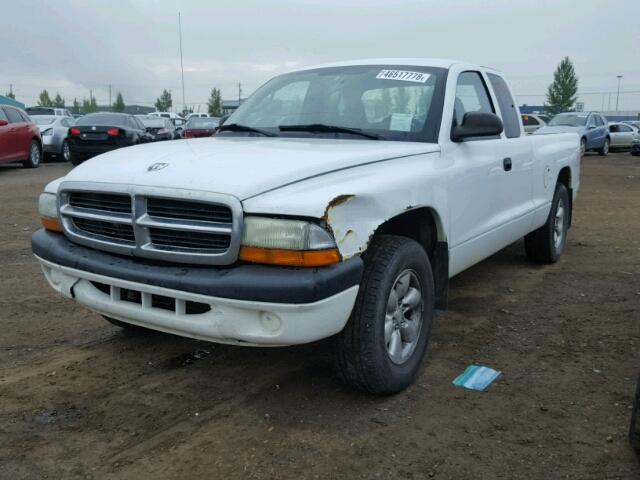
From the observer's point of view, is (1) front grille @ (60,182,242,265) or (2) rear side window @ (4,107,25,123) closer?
(1) front grille @ (60,182,242,265)

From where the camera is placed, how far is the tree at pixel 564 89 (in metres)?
66.9

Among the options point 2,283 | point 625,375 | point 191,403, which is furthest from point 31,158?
point 625,375

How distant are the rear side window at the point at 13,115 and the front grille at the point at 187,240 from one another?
13.0 metres

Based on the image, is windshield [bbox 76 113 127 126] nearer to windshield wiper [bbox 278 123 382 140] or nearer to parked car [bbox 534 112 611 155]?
windshield wiper [bbox 278 123 382 140]

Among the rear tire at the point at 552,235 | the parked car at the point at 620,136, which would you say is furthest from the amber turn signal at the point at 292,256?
the parked car at the point at 620,136

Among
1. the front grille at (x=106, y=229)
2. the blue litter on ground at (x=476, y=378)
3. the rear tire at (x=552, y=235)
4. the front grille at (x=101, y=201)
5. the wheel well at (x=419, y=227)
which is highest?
the front grille at (x=101, y=201)

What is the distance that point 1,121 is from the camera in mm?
12977

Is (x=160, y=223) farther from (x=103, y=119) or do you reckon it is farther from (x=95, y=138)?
(x=103, y=119)

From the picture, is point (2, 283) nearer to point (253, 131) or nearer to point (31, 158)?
point (253, 131)

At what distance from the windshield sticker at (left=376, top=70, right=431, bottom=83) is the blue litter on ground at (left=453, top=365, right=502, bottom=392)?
1.79 m

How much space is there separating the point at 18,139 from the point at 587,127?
61.3ft

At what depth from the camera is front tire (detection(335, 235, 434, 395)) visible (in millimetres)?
2889

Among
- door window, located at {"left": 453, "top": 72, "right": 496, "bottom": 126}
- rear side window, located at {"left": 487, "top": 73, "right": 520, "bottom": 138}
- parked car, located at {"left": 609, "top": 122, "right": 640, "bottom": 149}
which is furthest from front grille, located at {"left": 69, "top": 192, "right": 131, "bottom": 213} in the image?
parked car, located at {"left": 609, "top": 122, "right": 640, "bottom": 149}

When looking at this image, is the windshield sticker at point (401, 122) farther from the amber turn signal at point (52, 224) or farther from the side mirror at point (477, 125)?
the amber turn signal at point (52, 224)
